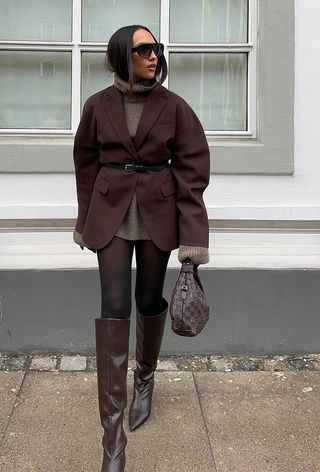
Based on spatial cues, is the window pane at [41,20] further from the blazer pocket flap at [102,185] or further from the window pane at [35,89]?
the blazer pocket flap at [102,185]

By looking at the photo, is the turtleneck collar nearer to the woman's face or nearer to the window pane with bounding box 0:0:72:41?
the woman's face

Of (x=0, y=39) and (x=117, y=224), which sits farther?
(x=0, y=39)

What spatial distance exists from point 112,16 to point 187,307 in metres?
2.64

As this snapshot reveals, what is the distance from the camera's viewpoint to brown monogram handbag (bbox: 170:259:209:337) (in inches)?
96.6

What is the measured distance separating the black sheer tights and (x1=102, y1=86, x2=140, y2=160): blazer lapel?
442mm

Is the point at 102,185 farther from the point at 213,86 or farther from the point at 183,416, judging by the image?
the point at 213,86

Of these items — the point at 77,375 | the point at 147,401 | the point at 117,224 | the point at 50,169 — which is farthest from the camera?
the point at 50,169

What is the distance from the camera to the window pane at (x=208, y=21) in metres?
4.09

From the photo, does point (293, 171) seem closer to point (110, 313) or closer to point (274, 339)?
point (274, 339)

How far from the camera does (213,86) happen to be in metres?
4.17

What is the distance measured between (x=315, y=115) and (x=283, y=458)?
2377 mm

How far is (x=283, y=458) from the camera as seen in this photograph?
2691mm

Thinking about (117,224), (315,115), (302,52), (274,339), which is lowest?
(274,339)

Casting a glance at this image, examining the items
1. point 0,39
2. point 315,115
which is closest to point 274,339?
point 315,115
